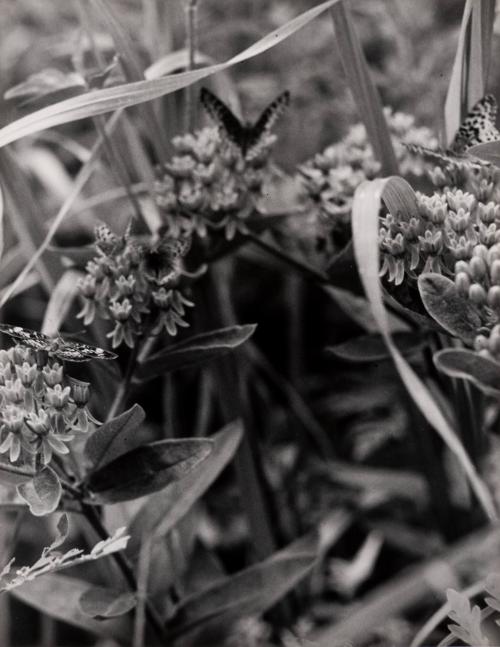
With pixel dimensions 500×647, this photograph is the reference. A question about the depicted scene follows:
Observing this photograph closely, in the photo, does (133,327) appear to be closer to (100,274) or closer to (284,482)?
(100,274)

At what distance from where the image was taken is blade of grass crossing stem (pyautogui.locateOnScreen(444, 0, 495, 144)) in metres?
1.19

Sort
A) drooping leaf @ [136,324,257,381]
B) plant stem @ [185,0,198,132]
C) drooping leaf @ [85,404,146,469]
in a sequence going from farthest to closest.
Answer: plant stem @ [185,0,198,132]
drooping leaf @ [136,324,257,381]
drooping leaf @ [85,404,146,469]

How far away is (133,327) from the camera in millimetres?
1105

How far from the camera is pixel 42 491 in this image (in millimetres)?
948

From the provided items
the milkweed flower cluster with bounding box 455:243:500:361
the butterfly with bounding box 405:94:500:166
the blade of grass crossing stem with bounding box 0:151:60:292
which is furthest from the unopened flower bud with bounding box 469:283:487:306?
the blade of grass crossing stem with bounding box 0:151:60:292

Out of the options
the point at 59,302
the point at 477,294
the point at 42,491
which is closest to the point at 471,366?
the point at 477,294

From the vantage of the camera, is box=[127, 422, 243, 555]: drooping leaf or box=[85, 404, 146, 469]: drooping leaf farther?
box=[127, 422, 243, 555]: drooping leaf

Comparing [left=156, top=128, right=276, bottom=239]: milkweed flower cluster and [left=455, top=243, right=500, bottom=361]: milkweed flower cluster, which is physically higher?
[left=156, top=128, right=276, bottom=239]: milkweed flower cluster

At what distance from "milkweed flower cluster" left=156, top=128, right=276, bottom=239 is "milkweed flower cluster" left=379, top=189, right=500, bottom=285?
0.28 m

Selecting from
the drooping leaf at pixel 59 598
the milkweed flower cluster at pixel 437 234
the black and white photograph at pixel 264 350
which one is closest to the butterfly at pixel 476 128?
the black and white photograph at pixel 264 350

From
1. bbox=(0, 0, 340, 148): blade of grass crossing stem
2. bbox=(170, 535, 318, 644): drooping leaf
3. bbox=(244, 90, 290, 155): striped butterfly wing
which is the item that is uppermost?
bbox=(0, 0, 340, 148): blade of grass crossing stem

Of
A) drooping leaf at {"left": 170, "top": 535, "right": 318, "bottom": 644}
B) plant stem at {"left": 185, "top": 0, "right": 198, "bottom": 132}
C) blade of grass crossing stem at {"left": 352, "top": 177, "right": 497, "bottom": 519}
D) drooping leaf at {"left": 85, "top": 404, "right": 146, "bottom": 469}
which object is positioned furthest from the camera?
plant stem at {"left": 185, "top": 0, "right": 198, "bottom": 132}

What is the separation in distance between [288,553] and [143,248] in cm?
50

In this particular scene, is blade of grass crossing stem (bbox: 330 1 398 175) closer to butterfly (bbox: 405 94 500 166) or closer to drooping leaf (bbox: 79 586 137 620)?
butterfly (bbox: 405 94 500 166)
